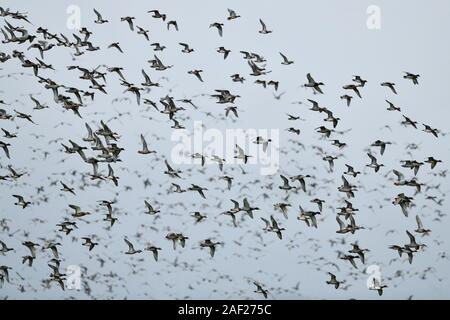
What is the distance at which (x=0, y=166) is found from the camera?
71062 mm

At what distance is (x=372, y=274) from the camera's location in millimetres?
78625

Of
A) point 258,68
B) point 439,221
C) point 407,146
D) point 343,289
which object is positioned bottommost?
point 343,289

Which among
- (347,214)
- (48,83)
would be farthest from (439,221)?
(48,83)

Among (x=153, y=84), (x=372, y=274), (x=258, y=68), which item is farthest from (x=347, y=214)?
(x=372, y=274)

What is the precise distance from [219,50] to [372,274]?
28.5m

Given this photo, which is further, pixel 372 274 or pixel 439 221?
pixel 372 274
